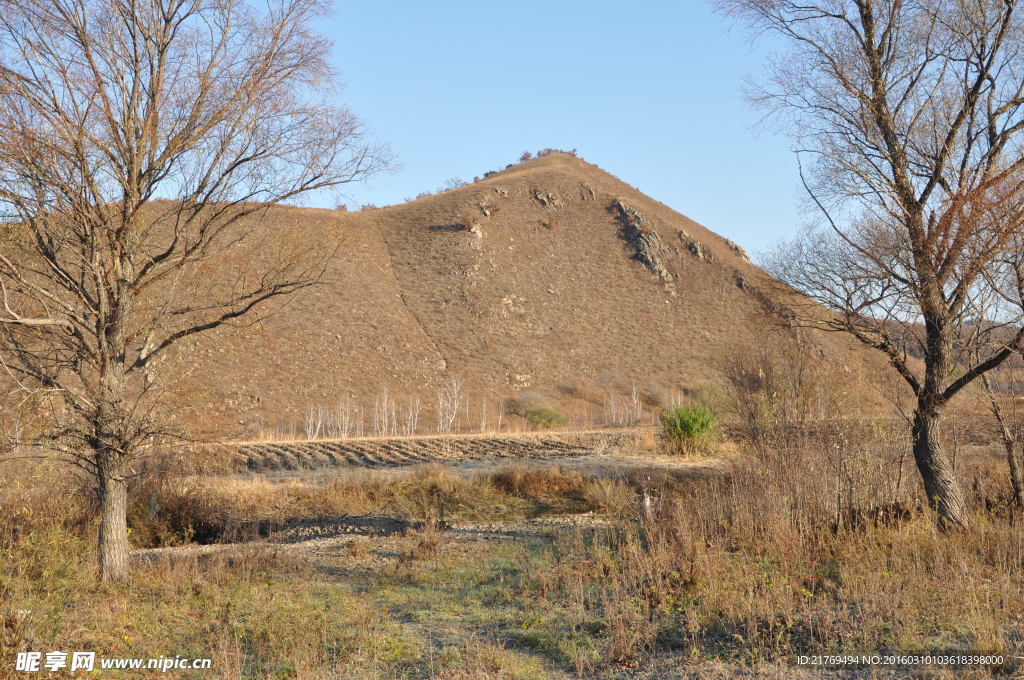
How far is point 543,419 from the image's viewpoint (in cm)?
3612

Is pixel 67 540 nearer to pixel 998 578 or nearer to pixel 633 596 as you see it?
pixel 633 596

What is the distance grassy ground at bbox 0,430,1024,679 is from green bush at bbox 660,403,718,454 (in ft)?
28.7

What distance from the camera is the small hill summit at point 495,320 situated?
39781 millimetres

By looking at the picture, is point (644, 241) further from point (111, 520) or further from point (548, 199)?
point (111, 520)

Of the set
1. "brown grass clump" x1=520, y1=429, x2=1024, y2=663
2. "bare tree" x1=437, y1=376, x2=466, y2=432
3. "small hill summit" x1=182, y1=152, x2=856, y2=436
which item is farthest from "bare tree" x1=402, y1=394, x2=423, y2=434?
"brown grass clump" x1=520, y1=429, x2=1024, y2=663

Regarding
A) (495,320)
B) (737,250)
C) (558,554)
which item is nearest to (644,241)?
(737,250)

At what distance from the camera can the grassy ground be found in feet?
16.0

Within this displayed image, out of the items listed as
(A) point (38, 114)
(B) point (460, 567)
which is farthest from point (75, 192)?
(B) point (460, 567)

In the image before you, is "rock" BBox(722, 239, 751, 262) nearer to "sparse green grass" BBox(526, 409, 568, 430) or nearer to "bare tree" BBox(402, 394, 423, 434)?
"sparse green grass" BBox(526, 409, 568, 430)

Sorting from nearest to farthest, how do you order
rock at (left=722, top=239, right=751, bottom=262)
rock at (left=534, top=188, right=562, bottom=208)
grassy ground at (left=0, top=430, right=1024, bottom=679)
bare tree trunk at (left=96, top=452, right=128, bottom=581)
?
grassy ground at (left=0, top=430, right=1024, bottom=679) < bare tree trunk at (left=96, top=452, right=128, bottom=581) < rock at (left=534, top=188, right=562, bottom=208) < rock at (left=722, top=239, right=751, bottom=262)

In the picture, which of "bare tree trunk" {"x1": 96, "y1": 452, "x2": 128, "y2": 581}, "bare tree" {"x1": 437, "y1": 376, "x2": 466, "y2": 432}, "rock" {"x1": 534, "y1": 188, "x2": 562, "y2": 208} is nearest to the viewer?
"bare tree trunk" {"x1": 96, "y1": 452, "x2": 128, "y2": 581}

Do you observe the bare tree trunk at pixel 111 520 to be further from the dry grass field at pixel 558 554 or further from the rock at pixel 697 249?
the rock at pixel 697 249

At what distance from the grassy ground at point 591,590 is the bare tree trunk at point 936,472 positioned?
0.88ft

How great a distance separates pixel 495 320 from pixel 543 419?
52.6ft
